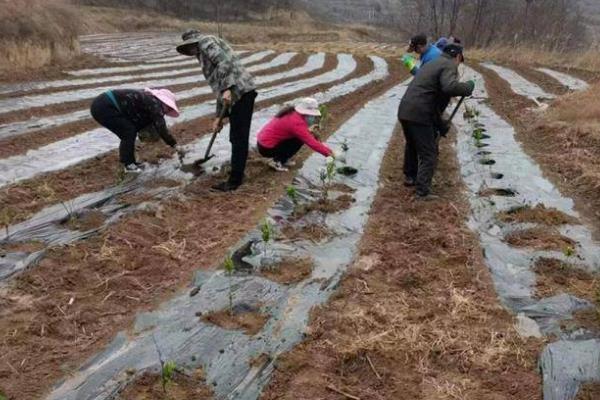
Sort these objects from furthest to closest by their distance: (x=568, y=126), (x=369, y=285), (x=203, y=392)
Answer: (x=568, y=126)
(x=369, y=285)
(x=203, y=392)

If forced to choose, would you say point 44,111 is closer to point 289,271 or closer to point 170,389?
point 289,271

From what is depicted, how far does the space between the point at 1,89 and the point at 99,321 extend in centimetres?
764

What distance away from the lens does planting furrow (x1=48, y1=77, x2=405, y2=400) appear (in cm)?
245

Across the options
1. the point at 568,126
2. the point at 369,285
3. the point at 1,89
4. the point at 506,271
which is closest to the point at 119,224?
the point at 369,285

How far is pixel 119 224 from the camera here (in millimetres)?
4055

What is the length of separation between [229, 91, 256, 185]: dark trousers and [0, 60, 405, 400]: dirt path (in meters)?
0.32

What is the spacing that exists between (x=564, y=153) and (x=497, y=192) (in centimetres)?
180

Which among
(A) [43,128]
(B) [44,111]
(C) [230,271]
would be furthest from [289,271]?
(B) [44,111]

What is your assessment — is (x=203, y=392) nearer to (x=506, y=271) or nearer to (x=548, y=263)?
(x=506, y=271)

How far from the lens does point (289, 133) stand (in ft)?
17.1

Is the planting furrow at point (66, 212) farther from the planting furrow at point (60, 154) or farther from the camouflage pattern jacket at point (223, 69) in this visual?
the camouflage pattern jacket at point (223, 69)

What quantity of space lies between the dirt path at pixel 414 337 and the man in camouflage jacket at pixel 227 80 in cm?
154

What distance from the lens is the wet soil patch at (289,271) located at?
133 inches

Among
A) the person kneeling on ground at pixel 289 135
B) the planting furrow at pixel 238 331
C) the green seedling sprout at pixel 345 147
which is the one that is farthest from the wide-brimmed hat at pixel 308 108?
the green seedling sprout at pixel 345 147
